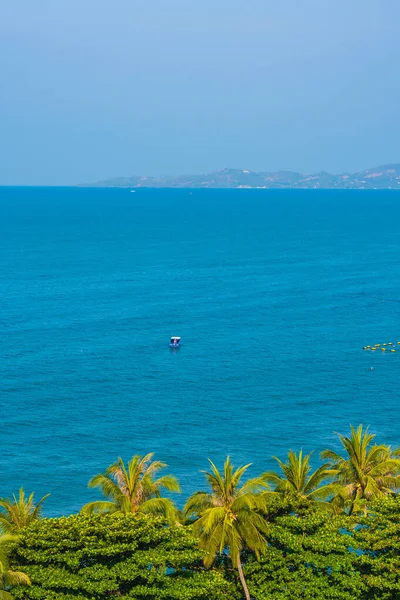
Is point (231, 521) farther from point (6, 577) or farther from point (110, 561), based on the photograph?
point (6, 577)

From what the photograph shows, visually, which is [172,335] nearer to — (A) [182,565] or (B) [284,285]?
(B) [284,285]

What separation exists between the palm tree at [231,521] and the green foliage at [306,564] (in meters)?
0.93

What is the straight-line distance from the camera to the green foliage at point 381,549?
42.8 metres

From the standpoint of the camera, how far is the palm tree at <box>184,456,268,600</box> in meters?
43.5

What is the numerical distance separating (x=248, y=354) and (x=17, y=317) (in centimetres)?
4707

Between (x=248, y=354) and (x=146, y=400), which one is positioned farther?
(x=248, y=354)

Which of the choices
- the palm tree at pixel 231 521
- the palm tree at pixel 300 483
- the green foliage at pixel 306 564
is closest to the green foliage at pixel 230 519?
the palm tree at pixel 231 521

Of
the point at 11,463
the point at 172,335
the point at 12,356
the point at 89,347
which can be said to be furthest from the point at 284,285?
the point at 11,463

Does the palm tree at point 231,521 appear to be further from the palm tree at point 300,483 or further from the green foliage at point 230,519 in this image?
the palm tree at point 300,483

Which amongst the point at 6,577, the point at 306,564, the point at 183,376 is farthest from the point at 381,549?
the point at 183,376

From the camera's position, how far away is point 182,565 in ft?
146

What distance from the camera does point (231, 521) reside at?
44125 mm

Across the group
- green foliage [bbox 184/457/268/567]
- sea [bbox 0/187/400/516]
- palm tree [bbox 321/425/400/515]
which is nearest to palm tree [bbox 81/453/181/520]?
green foliage [bbox 184/457/268/567]

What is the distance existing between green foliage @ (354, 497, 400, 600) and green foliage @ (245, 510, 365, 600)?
24.4 inches
